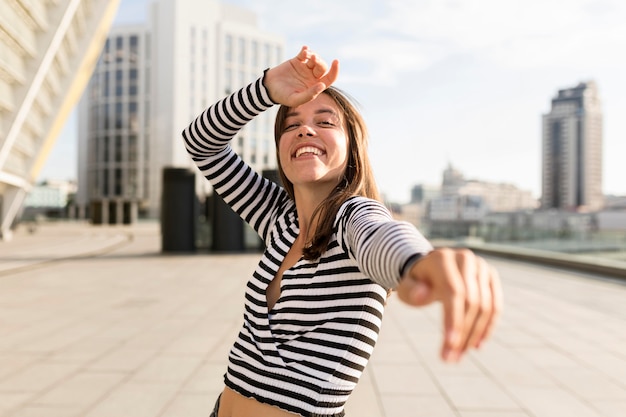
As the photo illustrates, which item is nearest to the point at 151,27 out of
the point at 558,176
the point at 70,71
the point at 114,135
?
the point at 114,135

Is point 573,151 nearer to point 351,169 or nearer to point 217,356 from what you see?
point 217,356

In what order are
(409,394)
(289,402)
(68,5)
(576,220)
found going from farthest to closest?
1. (68,5)
2. (576,220)
3. (409,394)
4. (289,402)

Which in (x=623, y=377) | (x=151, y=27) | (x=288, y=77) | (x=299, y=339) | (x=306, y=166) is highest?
(x=151, y=27)

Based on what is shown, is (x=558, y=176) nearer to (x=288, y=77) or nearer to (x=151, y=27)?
(x=151, y=27)

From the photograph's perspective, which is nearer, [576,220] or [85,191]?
[576,220]

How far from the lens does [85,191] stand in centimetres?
7106

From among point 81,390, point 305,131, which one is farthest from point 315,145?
point 81,390

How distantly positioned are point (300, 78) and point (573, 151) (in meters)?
150

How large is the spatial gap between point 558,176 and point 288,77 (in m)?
148

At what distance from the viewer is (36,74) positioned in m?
17.9

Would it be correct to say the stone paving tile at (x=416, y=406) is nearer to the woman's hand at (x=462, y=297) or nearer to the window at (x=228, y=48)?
the woman's hand at (x=462, y=297)

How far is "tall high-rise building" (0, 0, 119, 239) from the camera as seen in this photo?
15932 mm

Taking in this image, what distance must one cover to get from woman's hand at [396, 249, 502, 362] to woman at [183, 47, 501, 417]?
0.51 ft

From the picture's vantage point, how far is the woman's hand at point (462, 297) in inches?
26.7
